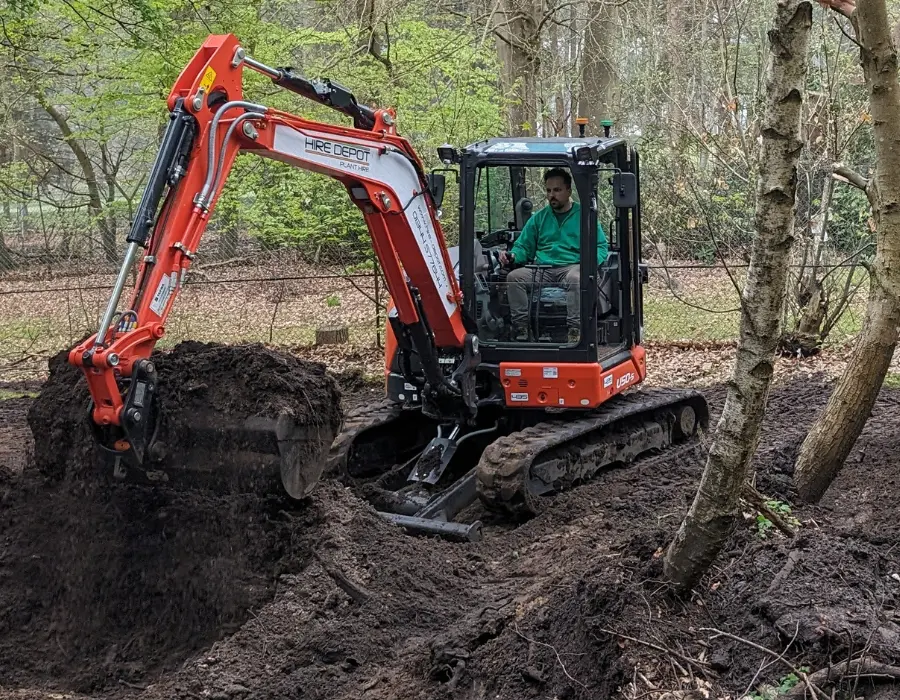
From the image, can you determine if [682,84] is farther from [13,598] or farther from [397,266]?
[13,598]

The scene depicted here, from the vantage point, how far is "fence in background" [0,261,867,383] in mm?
11867

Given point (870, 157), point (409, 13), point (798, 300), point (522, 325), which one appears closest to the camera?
point (522, 325)

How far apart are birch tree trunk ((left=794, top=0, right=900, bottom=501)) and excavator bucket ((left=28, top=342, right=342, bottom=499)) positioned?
2762mm

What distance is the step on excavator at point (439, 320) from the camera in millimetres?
4758

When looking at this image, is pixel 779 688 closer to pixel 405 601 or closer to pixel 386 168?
pixel 405 601

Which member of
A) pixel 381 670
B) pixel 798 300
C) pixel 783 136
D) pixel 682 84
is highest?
pixel 682 84

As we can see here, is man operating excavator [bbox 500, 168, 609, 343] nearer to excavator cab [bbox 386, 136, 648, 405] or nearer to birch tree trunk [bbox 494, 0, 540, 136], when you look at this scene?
excavator cab [bbox 386, 136, 648, 405]

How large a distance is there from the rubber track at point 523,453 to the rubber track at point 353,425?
3.24ft

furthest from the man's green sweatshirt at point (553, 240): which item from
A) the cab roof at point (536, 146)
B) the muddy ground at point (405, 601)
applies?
the muddy ground at point (405, 601)

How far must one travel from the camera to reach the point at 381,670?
14.0ft

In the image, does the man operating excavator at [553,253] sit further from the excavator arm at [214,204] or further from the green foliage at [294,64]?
the green foliage at [294,64]

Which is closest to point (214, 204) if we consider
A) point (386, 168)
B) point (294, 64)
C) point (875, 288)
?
point (386, 168)

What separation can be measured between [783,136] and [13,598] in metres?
4.24

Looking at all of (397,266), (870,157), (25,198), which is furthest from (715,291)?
(25,198)
